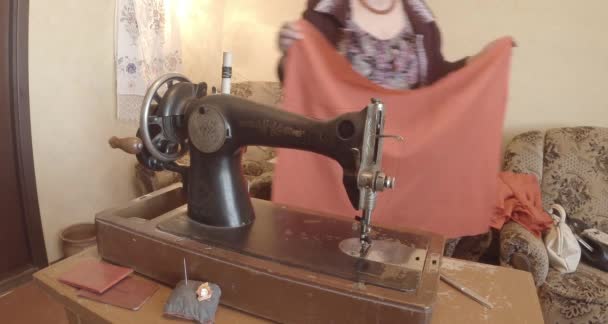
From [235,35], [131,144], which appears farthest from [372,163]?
[235,35]

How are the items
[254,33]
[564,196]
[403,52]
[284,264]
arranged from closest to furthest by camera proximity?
1. [284,264]
2. [403,52]
3. [564,196]
4. [254,33]

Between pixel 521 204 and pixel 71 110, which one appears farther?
pixel 71 110

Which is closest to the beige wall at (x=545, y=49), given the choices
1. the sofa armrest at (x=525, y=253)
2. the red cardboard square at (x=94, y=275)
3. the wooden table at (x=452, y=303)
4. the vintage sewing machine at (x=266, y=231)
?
the sofa armrest at (x=525, y=253)

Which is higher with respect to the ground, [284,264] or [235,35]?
[235,35]

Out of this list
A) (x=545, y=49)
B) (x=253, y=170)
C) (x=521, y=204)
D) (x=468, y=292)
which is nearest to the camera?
(x=468, y=292)

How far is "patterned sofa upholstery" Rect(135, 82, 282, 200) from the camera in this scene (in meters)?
2.50

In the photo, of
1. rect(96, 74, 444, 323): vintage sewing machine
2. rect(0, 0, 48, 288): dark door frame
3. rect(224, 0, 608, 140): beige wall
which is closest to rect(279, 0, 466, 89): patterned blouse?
rect(96, 74, 444, 323): vintage sewing machine

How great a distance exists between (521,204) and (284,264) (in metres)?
1.75

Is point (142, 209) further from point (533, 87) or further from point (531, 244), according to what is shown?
point (533, 87)

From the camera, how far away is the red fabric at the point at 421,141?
4.55ft

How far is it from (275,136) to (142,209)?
0.43 meters

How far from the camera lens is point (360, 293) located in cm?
74

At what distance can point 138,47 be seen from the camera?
8.92ft

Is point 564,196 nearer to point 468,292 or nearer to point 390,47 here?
point 390,47
